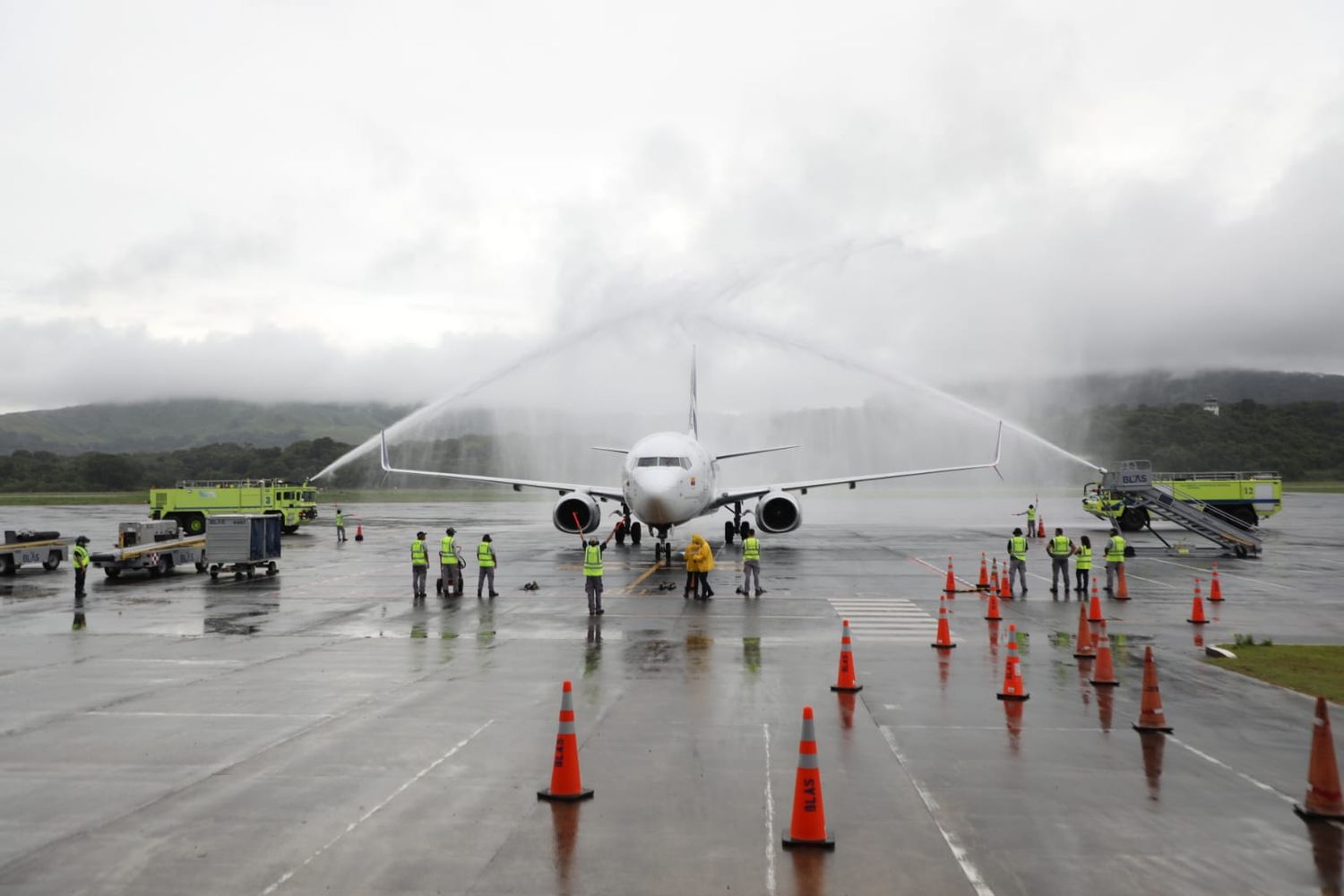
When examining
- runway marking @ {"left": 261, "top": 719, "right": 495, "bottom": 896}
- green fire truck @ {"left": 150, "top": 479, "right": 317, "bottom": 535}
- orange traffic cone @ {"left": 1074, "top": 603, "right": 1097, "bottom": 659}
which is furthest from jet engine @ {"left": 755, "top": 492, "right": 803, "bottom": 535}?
runway marking @ {"left": 261, "top": 719, "right": 495, "bottom": 896}

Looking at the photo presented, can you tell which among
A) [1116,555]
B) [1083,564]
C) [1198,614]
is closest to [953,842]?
[1198,614]

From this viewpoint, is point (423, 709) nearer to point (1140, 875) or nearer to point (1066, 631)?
point (1140, 875)

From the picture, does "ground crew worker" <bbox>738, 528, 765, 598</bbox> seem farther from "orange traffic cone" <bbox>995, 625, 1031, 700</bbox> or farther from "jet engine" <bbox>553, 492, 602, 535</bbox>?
"jet engine" <bbox>553, 492, 602, 535</bbox>

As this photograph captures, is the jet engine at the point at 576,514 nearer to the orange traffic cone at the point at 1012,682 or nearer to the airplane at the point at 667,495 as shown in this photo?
the airplane at the point at 667,495

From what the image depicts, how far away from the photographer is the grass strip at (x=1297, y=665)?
13.0 meters

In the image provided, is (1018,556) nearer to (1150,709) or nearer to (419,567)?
(1150,709)

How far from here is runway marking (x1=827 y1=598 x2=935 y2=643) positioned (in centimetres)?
1723

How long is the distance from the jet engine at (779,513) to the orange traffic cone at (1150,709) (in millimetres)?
24546

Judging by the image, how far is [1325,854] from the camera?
712cm

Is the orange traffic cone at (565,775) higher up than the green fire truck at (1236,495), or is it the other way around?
the green fire truck at (1236,495)

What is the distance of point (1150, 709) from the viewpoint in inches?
420

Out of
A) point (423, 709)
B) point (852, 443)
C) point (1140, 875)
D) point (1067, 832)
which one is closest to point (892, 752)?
point (1067, 832)

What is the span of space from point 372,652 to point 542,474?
101 m

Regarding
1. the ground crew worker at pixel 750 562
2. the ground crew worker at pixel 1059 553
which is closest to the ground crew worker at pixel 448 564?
the ground crew worker at pixel 750 562
